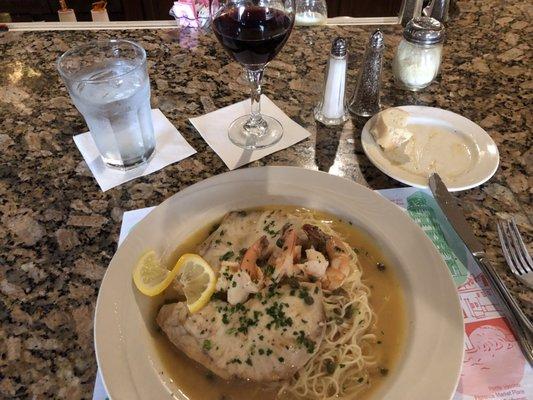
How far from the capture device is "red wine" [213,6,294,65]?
1.29 m

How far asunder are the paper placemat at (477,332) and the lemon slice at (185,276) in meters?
0.20

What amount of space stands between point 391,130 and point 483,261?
47cm

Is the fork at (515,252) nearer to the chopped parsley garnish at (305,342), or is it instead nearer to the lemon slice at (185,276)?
the chopped parsley garnish at (305,342)

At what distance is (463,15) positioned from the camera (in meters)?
2.16

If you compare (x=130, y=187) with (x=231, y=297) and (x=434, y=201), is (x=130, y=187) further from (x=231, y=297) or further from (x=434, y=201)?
(x=434, y=201)

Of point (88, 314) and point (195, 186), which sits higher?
point (195, 186)

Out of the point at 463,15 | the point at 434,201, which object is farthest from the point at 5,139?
the point at 463,15

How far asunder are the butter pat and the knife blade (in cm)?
15

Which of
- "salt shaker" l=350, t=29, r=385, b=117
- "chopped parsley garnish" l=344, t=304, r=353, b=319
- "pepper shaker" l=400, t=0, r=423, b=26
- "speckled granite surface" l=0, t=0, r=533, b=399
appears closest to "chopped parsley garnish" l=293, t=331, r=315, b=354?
"chopped parsley garnish" l=344, t=304, r=353, b=319

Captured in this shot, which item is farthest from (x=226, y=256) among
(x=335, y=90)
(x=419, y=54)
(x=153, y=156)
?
(x=419, y=54)

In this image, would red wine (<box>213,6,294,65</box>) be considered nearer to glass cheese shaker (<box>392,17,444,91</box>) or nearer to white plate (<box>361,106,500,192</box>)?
white plate (<box>361,106,500,192</box>)

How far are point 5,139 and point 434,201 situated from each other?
139 centimetres

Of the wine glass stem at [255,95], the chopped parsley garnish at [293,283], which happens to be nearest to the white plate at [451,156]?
the wine glass stem at [255,95]

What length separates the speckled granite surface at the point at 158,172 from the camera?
104 centimetres
